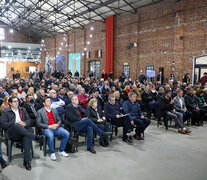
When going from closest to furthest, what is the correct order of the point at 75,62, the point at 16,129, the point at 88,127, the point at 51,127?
the point at 16,129, the point at 51,127, the point at 88,127, the point at 75,62

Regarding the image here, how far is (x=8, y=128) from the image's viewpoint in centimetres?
363

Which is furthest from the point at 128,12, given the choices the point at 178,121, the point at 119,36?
the point at 178,121

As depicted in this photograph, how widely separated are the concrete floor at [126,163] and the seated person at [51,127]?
0.21 metres

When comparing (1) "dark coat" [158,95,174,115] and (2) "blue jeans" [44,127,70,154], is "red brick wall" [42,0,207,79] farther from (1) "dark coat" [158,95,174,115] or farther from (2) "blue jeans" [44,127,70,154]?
(2) "blue jeans" [44,127,70,154]

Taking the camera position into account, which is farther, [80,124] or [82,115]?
[82,115]

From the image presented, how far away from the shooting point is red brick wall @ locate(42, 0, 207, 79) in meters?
11.4

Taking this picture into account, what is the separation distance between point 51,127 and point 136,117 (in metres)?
2.16

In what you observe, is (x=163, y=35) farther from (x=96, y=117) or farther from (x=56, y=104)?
(x=96, y=117)

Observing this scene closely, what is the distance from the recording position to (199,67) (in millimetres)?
11578

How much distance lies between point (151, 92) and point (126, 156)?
4082 millimetres

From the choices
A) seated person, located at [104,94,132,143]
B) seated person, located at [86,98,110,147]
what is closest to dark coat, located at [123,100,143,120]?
seated person, located at [104,94,132,143]

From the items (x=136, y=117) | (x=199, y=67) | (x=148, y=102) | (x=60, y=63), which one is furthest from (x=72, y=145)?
(x=60, y=63)

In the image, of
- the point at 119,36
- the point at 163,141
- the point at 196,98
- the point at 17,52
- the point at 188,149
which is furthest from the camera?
the point at 17,52

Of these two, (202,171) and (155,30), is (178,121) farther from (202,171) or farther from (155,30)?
(155,30)
